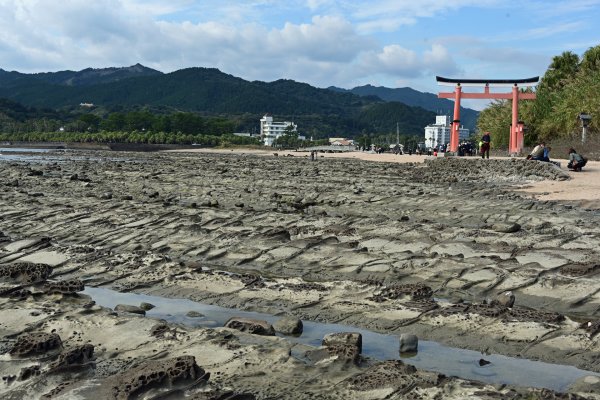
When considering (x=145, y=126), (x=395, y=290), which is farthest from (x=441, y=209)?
(x=145, y=126)

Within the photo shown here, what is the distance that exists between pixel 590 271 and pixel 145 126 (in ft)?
506

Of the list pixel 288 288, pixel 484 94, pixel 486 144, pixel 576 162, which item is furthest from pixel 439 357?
pixel 484 94

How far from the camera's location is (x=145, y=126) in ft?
513

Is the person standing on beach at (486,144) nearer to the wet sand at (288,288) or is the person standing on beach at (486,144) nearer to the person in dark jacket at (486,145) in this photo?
the person in dark jacket at (486,145)

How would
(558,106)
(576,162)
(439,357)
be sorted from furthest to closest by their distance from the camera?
(558,106)
(576,162)
(439,357)

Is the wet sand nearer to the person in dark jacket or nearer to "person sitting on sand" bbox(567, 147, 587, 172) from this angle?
"person sitting on sand" bbox(567, 147, 587, 172)

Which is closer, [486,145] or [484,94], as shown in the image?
[486,145]

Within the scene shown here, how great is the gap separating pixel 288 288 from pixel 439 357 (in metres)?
2.89

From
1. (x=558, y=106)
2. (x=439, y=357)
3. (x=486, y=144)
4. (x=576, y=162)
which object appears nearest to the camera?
(x=439, y=357)

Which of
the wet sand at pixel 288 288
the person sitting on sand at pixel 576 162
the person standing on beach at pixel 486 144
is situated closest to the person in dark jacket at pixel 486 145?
the person standing on beach at pixel 486 144

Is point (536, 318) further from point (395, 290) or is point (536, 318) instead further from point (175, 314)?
point (175, 314)

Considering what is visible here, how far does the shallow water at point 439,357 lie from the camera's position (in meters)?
6.03

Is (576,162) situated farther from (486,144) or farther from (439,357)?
(439,357)

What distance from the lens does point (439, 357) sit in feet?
21.6
